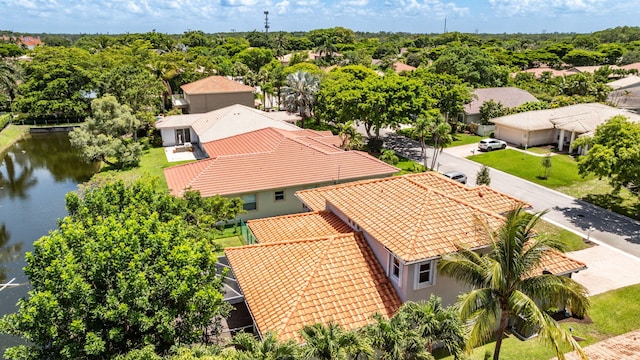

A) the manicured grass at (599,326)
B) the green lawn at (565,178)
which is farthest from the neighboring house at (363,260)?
the green lawn at (565,178)

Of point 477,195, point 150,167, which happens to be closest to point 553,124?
point 477,195

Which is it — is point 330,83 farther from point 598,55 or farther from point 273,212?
point 598,55

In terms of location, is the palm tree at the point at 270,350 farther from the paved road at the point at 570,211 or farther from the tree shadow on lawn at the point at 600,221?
the tree shadow on lawn at the point at 600,221

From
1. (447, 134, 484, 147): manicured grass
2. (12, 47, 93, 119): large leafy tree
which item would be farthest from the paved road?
(12, 47, 93, 119): large leafy tree

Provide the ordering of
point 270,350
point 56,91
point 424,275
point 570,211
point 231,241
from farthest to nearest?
point 56,91
point 570,211
point 231,241
point 424,275
point 270,350

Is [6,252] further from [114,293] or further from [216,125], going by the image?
[114,293]

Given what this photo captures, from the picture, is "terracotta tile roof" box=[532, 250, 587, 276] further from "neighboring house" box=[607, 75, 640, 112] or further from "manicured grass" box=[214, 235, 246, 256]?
"neighboring house" box=[607, 75, 640, 112]

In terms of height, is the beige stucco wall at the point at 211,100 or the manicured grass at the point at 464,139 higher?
the beige stucco wall at the point at 211,100
